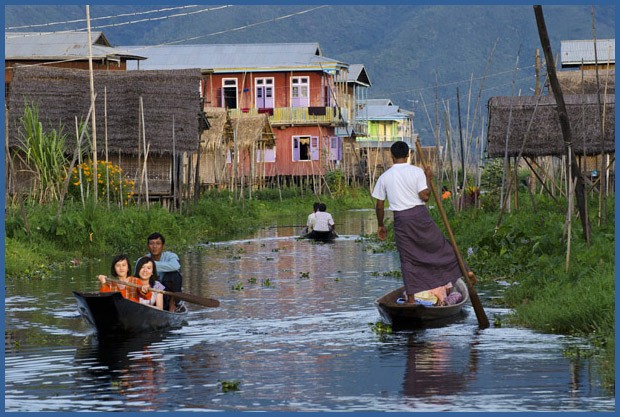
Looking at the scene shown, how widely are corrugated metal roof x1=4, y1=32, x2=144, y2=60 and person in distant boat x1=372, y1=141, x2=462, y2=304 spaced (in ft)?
91.2

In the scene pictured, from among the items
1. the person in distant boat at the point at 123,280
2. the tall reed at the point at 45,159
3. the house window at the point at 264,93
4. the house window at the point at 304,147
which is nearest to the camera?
the person in distant boat at the point at 123,280

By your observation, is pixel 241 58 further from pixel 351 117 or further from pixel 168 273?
pixel 168 273

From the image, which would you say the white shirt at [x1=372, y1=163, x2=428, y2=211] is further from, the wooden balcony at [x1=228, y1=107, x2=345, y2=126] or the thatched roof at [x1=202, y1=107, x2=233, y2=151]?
the wooden balcony at [x1=228, y1=107, x2=345, y2=126]

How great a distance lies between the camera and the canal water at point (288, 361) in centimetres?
Answer: 859

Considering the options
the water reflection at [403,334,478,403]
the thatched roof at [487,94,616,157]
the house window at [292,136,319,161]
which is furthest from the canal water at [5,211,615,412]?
the house window at [292,136,319,161]

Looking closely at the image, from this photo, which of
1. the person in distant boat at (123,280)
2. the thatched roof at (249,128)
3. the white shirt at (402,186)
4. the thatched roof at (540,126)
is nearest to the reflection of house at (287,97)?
the thatched roof at (249,128)

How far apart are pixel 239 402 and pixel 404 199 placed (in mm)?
3995

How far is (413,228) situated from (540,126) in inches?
525

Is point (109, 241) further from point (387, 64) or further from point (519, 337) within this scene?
point (387, 64)

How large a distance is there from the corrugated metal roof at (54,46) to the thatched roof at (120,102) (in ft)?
27.8

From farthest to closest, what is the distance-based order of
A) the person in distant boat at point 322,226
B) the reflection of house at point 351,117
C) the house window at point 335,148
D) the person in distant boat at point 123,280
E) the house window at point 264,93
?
the house window at point 335,148 → the reflection of house at point 351,117 → the house window at point 264,93 → the person in distant boat at point 322,226 → the person in distant boat at point 123,280

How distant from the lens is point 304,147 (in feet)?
171

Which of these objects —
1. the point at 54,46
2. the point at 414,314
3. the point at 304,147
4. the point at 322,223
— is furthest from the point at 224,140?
the point at 414,314

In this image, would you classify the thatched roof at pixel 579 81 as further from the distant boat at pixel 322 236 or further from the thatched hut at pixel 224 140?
the distant boat at pixel 322 236
